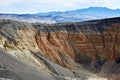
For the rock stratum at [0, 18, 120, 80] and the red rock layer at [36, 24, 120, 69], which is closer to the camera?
the rock stratum at [0, 18, 120, 80]

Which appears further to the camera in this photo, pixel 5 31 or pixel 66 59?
pixel 66 59

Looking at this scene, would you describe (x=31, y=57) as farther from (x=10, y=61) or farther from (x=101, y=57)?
(x=101, y=57)

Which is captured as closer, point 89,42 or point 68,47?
point 68,47

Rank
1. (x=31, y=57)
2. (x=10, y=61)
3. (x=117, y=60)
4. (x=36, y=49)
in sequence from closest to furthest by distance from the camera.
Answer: (x=10, y=61), (x=31, y=57), (x=36, y=49), (x=117, y=60)

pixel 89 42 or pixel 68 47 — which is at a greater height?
pixel 89 42

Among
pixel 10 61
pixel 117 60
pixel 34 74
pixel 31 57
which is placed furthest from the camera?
pixel 117 60

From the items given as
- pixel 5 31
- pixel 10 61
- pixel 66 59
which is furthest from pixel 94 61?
pixel 10 61

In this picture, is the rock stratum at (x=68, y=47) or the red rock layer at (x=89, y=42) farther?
the red rock layer at (x=89, y=42)

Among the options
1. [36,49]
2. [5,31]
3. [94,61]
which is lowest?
[94,61]
